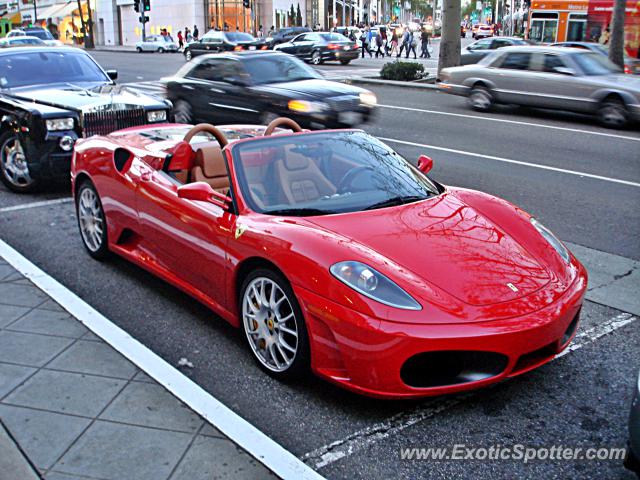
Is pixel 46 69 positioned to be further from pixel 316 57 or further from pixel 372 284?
pixel 316 57

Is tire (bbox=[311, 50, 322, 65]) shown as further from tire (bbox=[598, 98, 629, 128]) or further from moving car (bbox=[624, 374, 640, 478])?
moving car (bbox=[624, 374, 640, 478])

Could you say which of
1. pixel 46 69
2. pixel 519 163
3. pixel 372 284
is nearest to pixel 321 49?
pixel 519 163

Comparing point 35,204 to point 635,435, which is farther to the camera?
point 35,204

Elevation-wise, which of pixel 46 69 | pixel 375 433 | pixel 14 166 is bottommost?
pixel 375 433

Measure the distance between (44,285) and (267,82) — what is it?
7665 mm

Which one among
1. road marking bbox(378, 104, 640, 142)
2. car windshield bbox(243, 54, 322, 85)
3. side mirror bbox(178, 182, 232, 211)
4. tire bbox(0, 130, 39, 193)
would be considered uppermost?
car windshield bbox(243, 54, 322, 85)

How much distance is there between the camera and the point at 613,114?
14.1m

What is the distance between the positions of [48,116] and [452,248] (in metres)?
6.02

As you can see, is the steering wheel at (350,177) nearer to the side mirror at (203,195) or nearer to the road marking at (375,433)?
the side mirror at (203,195)

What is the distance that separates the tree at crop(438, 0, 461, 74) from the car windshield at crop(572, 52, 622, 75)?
762 cm

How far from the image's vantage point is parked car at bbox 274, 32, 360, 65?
107 feet

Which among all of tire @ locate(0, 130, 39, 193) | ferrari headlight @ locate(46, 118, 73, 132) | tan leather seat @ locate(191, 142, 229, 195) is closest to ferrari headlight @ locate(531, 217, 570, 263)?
tan leather seat @ locate(191, 142, 229, 195)

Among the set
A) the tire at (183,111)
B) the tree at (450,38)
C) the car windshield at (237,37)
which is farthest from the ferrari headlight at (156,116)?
the car windshield at (237,37)

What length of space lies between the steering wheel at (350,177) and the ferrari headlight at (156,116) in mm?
4843
